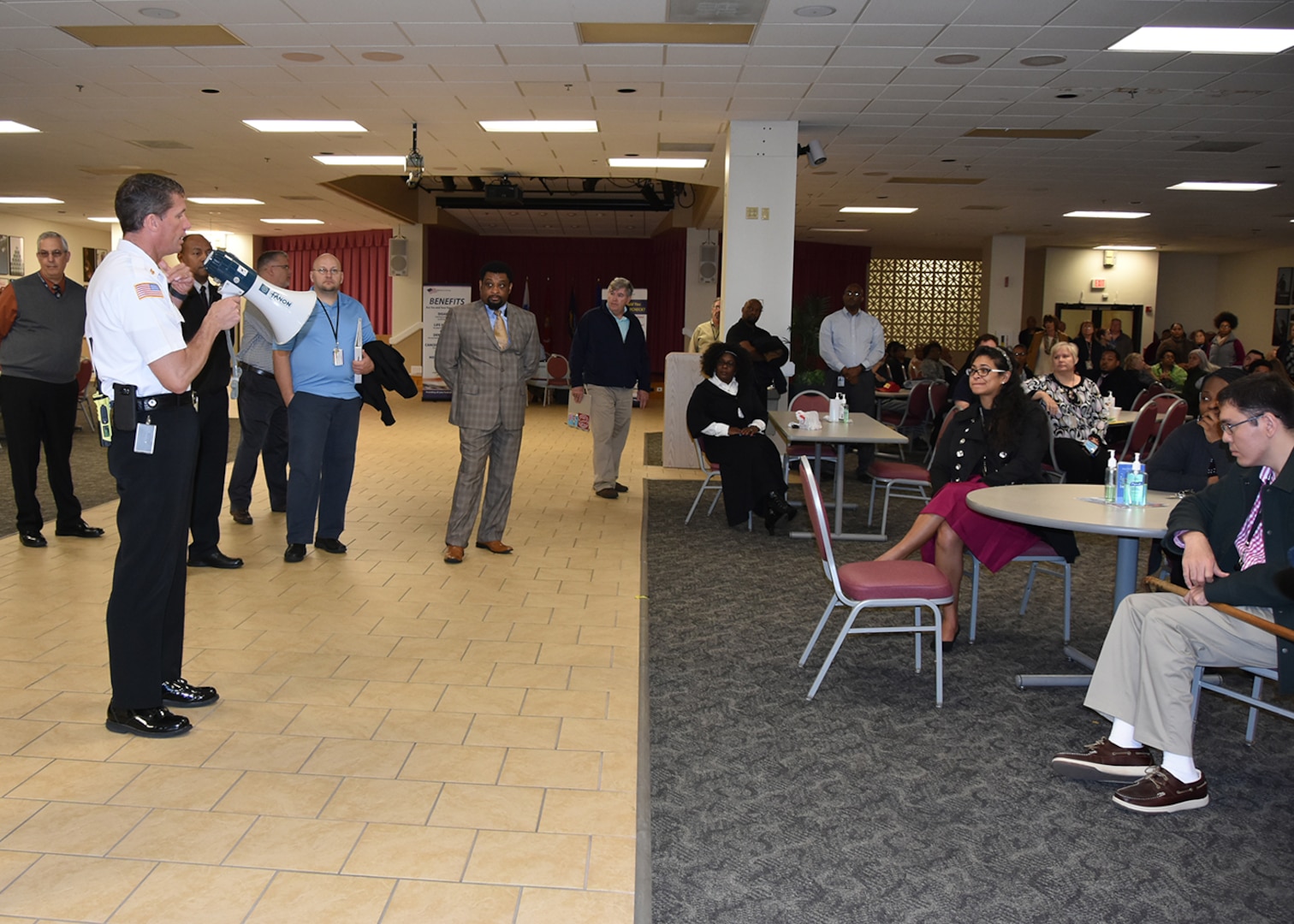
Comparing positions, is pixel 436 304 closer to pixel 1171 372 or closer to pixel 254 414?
pixel 254 414

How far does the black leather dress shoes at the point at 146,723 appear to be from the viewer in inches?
135

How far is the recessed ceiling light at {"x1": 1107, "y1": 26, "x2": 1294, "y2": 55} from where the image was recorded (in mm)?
6562

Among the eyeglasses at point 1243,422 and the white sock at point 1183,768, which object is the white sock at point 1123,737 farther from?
the eyeglasses at point 1243,422

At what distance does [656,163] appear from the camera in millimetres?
12477

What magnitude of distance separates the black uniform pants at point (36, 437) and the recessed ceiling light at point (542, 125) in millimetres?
5131

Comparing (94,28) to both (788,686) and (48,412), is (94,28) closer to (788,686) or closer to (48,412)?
(48,412)

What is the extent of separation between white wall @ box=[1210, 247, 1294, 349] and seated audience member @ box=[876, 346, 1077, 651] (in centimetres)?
1884

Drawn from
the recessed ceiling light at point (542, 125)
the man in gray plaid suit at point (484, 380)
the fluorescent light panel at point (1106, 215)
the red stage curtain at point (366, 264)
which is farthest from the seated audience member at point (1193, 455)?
the red stage curtain at point (366, 264)

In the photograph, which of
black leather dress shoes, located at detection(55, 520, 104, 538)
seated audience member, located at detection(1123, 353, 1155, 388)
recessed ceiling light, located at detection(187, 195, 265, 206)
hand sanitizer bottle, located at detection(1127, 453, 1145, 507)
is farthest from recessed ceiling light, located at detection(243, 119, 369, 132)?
hand sanitizer bottle, located at detection(1127, 453, 1145, 507)

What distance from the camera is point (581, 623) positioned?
487cm

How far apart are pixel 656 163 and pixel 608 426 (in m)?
5.24

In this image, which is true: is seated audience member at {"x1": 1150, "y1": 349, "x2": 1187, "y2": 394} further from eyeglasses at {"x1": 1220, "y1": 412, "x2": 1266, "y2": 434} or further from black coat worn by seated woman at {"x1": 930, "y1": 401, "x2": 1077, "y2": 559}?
eyeglasses at {"x1": 1220, "y1": 412, "x2": 1266, "y2": 434}

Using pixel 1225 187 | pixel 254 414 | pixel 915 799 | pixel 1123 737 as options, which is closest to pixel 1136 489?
pixel 1123 737

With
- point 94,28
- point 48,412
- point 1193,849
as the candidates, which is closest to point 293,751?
point 1193,849
